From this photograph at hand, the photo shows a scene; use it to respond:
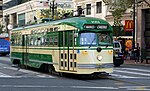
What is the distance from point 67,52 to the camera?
761 inches

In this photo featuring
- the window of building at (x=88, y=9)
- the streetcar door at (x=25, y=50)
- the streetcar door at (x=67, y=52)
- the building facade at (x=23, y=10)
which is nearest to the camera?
the streetcar door at (x=67, y=52)

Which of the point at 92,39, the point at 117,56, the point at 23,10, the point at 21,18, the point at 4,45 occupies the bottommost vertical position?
the point at 117,56

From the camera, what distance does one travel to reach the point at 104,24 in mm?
19234

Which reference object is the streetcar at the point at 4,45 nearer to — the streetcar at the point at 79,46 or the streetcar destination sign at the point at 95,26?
the streetcar at the point at 79,46

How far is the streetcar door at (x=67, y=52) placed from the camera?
1898 centimetres

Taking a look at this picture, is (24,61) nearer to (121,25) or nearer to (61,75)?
(61,75)

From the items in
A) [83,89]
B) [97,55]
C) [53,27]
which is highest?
[53,27]

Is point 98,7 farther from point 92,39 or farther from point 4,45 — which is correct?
point 92,39

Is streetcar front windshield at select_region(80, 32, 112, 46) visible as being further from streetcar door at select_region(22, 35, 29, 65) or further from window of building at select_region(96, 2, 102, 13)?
window of building at select_region(96, 2, 102, 13)

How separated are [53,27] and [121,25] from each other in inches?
958

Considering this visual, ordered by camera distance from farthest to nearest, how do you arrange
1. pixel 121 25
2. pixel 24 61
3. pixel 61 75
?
pixel 121 25 < pixel 24 61 < pixel 61 75

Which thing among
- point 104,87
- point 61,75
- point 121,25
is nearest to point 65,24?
point 61,75

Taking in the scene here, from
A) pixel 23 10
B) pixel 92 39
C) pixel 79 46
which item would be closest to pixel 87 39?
pixel 92 39

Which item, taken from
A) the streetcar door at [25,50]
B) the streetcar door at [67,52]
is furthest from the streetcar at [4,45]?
the streetcar door at [67,52]
